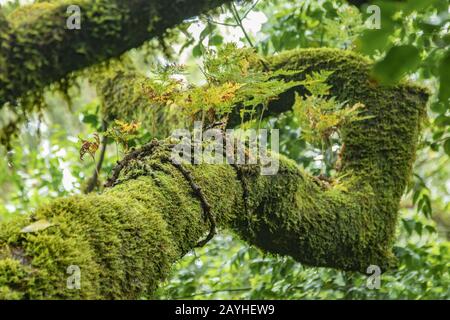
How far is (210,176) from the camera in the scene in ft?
6.69

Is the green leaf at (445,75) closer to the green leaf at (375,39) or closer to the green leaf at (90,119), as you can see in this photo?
the green leaf at (375,39)

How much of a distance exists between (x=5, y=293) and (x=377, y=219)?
1.99m

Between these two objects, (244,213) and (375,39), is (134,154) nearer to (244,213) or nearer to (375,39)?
(244,213)

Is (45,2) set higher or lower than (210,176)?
higher

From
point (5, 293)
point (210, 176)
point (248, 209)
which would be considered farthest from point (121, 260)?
point (248, 209)

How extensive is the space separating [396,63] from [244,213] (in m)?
1.49

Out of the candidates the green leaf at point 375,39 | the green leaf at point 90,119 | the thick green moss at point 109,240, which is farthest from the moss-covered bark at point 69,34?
the green leaf at point 375,39

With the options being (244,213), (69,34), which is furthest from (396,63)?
(69,34)

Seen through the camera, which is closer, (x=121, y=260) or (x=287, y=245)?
(x=121, y=260)

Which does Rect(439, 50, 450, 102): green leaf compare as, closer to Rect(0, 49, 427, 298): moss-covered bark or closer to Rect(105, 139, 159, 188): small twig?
Rect(0, 49, 427, 298): moss-covered bark

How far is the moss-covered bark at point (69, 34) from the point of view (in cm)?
248

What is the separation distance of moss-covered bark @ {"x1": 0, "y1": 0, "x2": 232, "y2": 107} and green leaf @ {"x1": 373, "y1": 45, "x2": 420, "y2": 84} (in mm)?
1914

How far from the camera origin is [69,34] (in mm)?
2562
